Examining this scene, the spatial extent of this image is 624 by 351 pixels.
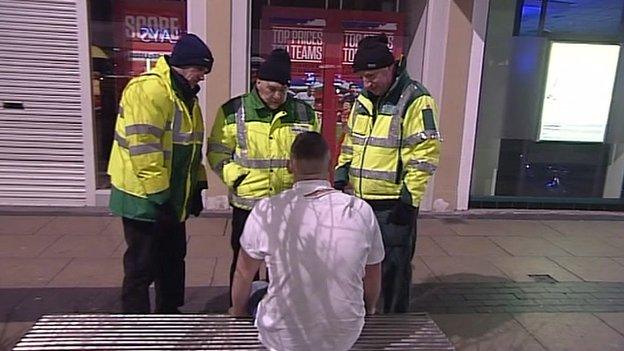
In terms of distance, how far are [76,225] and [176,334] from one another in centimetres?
358

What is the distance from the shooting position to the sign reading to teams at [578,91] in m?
6.70

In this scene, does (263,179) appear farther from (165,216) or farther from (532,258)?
(532,258)

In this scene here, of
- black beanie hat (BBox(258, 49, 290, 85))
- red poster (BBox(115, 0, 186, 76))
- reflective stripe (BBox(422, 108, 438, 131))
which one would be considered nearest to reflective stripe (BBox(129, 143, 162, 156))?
black beanie hat (BBox(258, 49, 290, 85))

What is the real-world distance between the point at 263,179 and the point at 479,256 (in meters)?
2.88

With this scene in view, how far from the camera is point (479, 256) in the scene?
4.97 meters

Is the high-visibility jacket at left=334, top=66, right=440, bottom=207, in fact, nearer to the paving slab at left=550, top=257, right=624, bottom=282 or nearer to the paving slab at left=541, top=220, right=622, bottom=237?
the paving slab at left=550, top=257, right=624, bottom=282

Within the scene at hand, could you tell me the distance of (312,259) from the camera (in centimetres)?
188

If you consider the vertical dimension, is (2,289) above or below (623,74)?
below

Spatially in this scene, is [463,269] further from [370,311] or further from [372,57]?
[372,57]

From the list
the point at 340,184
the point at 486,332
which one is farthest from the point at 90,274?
the point at 486,332

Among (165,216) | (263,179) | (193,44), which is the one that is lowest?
(165,216)

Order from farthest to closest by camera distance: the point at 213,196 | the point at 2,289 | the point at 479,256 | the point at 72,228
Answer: the point at 213,196, the point at 72,228, the point at 479,256, the point at 2,289

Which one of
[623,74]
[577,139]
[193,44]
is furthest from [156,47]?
[623,74]

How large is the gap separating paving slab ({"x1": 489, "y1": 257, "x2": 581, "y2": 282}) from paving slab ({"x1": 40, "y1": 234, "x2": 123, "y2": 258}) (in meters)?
3.65
